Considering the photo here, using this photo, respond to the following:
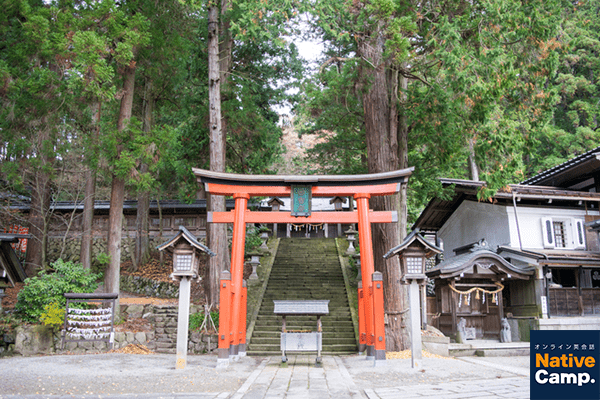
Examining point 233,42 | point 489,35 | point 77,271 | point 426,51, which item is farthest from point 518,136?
point 77,271

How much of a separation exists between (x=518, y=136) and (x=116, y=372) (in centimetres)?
983

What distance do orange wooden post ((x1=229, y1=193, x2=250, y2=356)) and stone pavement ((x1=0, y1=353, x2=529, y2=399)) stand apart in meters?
0.68

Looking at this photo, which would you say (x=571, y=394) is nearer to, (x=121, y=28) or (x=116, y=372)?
(x=116, y=372)

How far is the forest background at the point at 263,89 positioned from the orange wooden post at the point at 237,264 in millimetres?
2867

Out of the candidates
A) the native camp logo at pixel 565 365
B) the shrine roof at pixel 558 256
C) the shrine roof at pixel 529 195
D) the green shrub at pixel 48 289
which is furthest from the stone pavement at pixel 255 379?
the shrine roof at pixel 529 195

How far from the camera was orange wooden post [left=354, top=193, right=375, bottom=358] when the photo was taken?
9180 millimetres

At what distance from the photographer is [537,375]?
197 inches

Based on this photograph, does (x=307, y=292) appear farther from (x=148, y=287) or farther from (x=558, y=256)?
(x=558, y=256)

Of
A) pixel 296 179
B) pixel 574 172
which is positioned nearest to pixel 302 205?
pixel 296 179

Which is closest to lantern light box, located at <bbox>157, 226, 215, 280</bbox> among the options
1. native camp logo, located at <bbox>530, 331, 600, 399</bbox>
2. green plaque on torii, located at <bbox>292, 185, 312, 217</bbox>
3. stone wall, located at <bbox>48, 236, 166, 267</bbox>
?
green plaque on torii, located at <bbox>292, 185, 312, 217</bbox>

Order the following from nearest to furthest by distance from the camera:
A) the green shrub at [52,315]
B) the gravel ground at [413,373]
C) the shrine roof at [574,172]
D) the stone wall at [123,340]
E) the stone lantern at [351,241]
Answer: the gravel ground at [413,373] < the stone wall at [123,340] < the green shrub at [52,315] < the shrine roof at [574,172] < the stone lantern at [351,241]

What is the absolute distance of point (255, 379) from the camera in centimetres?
691

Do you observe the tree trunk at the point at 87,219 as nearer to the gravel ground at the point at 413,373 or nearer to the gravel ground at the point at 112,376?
the gravel ground at the point at 112,376

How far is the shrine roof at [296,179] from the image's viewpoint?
991 centimetres
